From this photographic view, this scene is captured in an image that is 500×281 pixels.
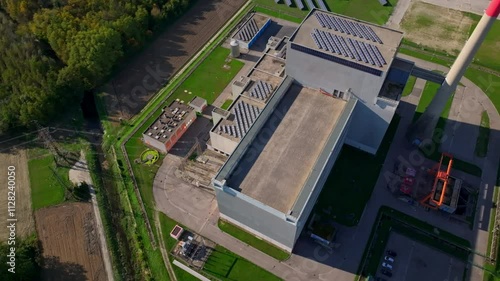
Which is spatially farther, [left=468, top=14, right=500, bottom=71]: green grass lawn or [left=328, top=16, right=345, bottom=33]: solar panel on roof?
[left=468, top=14, right=500, bottom=71]: green grass lawn

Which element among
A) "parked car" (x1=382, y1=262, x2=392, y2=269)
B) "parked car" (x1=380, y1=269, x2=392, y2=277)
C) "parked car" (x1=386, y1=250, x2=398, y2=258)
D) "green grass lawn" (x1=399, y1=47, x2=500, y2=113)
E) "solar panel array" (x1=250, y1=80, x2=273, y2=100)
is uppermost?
"green grass lawn" (x1=399, y1=47, x2=500, y2=113)

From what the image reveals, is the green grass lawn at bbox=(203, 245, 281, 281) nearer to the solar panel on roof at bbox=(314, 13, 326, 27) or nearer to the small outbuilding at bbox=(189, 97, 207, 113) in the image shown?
the small outbuilding at bbox=(189, 97, 207, 113)

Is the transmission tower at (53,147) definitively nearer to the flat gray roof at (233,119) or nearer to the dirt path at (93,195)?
the dirt path at (93,195)

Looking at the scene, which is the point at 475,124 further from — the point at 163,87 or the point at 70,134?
the point at 70,134

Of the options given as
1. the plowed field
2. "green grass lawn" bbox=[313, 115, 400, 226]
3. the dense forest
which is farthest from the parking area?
the dense forest

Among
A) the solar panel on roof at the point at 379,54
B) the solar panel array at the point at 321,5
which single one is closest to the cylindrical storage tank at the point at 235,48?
the solar panel array at the point at 321,5

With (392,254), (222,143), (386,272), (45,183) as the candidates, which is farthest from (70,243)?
(392,254)
